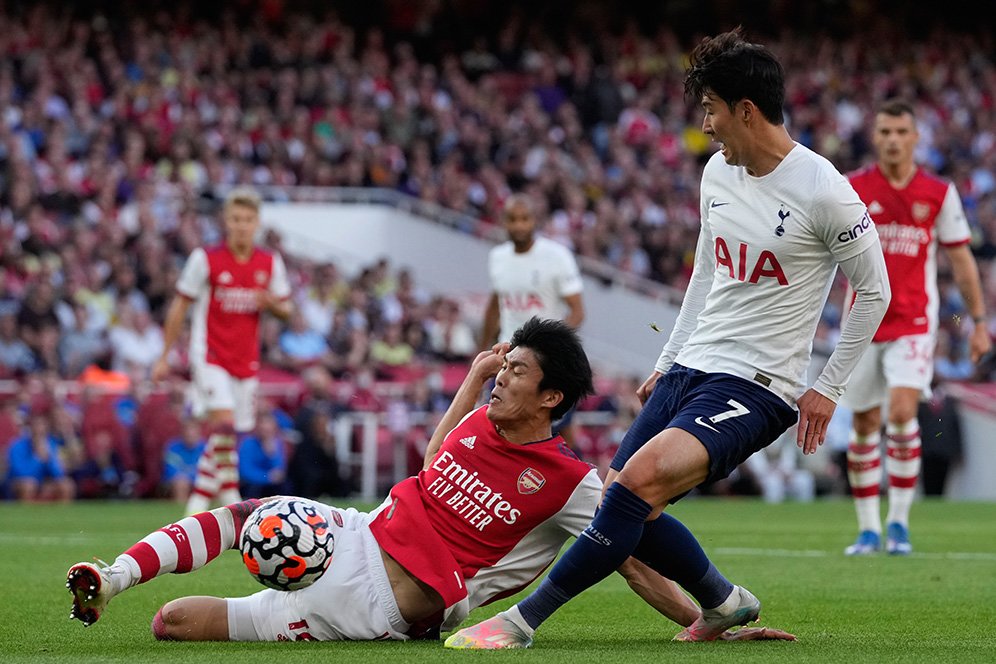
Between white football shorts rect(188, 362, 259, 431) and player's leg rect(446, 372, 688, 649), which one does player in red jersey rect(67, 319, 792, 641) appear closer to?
player's leg rect(446, 372, 688, 649)

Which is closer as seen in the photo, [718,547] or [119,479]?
[718,547]

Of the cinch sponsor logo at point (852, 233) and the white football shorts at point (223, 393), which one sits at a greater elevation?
the cinch sponsor logo at point (852, 233)

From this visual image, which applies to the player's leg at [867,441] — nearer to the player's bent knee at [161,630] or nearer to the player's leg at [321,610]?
the player's leg at [321,610]

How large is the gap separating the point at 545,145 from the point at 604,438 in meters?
9.41

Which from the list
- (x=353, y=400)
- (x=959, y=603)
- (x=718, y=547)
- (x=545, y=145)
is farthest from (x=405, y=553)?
(x=545, y=145)

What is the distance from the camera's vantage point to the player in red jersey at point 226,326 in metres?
13.4

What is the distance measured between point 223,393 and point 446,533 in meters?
7.92

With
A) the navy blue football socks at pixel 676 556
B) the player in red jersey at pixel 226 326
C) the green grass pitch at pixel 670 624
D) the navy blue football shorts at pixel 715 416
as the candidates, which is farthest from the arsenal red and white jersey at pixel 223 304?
the navy blue football socks at pixel 676 556

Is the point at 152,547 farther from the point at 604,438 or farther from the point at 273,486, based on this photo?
the point at 604,438

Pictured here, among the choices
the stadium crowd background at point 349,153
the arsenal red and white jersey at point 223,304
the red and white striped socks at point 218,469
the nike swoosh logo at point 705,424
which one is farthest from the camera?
the stadium crowd background at point 349,153

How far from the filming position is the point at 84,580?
17.9 ft

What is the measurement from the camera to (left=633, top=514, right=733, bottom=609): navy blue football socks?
595cm

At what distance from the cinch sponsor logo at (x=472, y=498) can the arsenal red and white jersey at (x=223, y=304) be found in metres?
7.82

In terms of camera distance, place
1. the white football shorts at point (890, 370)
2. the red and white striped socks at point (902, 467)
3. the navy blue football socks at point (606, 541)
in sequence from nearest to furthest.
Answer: the navy blue football socks at point (606, 541), the white football shorts at point (890, 370), the red and white striped socks at point (902, 467)
